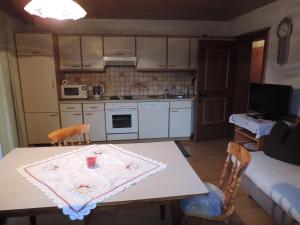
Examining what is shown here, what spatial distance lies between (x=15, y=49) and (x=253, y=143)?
406 cm

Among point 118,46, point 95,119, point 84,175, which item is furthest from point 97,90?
point 84,175

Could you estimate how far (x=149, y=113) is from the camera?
4.11 metres

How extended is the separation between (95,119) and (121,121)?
0.48 meters

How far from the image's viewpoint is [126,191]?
1232 mm

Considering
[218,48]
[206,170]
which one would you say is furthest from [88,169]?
[218,48]

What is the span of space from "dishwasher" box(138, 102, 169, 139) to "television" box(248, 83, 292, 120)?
1.53 metres

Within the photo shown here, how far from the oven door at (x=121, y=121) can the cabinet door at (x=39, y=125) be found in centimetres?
93

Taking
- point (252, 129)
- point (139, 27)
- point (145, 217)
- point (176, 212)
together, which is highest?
point (139, 27)

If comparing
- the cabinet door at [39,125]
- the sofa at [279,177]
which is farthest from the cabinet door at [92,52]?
the sofa at [279,177]

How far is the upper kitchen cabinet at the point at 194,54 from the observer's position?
4133 mm

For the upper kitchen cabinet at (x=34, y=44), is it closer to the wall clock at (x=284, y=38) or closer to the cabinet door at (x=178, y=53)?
the cabinet door at (x=178, y=53)

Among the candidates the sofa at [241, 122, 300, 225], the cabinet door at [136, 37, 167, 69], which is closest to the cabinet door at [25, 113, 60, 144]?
the cabinet door at [136, 37, 167, 69]

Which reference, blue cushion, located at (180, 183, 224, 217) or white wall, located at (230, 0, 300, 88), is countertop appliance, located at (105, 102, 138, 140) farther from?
blue cushion, located at (180, 183, 224, 217)

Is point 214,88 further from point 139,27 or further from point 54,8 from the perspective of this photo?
point 54,8
